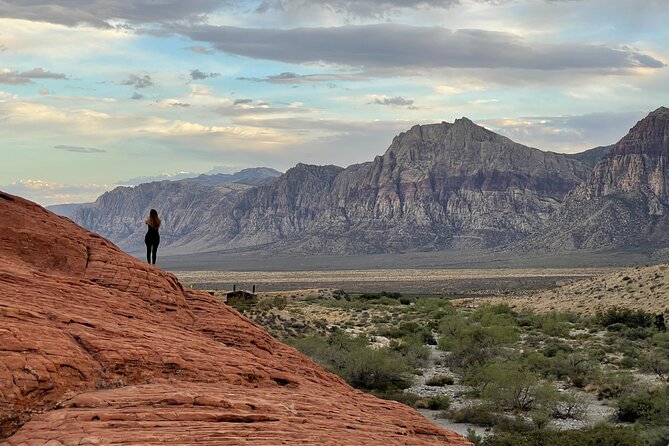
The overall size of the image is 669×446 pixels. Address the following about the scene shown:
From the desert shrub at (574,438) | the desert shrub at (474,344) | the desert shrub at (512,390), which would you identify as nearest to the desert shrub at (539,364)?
the desert shrub at (474,344)

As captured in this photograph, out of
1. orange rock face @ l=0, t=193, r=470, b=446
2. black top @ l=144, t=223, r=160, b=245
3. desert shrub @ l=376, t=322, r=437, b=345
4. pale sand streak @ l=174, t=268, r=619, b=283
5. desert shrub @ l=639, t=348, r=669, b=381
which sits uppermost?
black top @ l=144, t=223, r=160, b=245

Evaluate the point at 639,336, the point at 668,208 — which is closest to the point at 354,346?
→ the point at 639,336

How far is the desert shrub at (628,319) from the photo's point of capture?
5303 cm

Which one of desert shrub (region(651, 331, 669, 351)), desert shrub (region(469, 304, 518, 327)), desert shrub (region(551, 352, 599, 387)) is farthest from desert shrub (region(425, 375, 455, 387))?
desert shrub (region(469, 304, 518, 327))

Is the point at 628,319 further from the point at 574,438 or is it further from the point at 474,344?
the point at 574,438

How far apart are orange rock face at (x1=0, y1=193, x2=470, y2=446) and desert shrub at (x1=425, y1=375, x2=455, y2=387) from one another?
72.2 feet

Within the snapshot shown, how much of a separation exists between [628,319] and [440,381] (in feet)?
84.3

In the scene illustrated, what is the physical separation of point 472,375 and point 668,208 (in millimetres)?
171565

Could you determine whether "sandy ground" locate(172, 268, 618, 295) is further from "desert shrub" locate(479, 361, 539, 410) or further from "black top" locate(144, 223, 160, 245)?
"black top" locate(144, 223, 160, 245)

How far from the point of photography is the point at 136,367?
9031mm

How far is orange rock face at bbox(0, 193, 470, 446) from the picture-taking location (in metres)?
7.75

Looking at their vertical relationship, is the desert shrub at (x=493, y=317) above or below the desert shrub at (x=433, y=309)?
above

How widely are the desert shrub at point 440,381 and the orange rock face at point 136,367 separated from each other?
72.2 ft

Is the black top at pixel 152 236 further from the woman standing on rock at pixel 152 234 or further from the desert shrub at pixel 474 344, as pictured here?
the desert shrub at pixel 474 344
